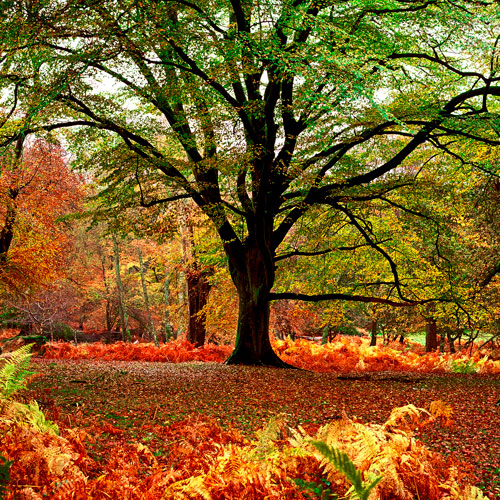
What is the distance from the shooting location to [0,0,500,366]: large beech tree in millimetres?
5426

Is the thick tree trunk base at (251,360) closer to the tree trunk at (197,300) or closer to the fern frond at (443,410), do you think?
the tree trunk at (197,300)

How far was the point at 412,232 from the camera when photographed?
10.9m

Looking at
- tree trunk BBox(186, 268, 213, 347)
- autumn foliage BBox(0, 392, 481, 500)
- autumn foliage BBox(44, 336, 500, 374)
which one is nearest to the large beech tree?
autumn foliage BBox(44, 336, 500, 374)

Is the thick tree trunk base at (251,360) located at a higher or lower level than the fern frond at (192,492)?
lower

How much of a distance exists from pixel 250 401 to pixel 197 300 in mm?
9163

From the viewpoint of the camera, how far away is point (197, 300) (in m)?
14.5

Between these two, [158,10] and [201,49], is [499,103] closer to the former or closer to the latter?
[201,49]

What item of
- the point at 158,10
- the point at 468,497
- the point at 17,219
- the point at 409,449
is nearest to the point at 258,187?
the point at 158,10

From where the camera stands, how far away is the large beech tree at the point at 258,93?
214 inches

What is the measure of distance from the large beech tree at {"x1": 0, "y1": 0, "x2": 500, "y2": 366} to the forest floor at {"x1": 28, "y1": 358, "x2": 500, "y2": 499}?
2.63m

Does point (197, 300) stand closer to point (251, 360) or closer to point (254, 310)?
point (254, 310)

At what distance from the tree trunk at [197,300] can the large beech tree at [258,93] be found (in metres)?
4.19

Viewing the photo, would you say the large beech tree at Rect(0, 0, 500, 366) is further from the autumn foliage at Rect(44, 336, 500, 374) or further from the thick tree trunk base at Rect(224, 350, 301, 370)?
the autumn foliage at Rect(44, 336, 500, 374)

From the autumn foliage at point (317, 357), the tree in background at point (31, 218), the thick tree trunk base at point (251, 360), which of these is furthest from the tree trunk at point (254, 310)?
the tree in background at point (31, 218)
